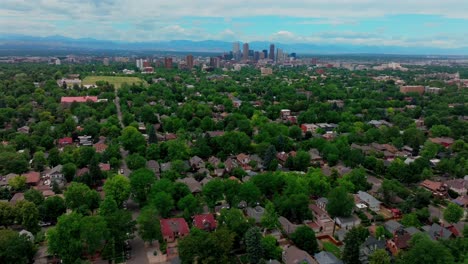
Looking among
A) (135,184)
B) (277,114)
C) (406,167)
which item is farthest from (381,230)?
(277,114)

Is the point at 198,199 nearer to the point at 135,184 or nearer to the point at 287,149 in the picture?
the point at 135,184

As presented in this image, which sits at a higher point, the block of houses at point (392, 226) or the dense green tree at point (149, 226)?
the dense green tree at point (149, 226)

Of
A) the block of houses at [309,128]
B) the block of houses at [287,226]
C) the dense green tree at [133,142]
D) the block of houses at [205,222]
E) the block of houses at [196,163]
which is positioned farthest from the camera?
the block of houses at [309,128]

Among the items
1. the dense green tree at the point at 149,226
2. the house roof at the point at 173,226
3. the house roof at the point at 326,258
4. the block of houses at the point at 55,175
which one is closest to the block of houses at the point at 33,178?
the block of houses at the point at 55,175

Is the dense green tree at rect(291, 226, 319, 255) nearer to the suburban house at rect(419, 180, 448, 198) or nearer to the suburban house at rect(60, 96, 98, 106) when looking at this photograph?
the suburban house at rect(419, 180, 448, 198)

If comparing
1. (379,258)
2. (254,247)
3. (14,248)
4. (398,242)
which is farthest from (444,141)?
(14,248)

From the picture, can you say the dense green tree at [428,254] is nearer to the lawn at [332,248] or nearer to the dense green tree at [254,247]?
the lawn at [332,248]
